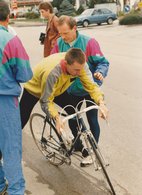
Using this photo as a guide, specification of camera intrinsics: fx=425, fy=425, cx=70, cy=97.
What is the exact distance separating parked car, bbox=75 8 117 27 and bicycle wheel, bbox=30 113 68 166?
1101 inches

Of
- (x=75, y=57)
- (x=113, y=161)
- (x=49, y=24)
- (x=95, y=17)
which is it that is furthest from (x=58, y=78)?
(x=95, y=17)

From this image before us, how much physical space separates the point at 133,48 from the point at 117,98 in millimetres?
8208

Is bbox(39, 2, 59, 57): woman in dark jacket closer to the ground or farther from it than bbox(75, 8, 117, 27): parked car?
farther from it

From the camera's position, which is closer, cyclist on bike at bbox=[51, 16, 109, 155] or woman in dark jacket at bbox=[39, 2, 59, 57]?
cyclist on bike at bbox=[51, 16, 109, 155]

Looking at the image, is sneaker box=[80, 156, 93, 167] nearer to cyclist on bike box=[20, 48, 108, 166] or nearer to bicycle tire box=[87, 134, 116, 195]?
bicycle tire box=[87, 134, 116, 195]

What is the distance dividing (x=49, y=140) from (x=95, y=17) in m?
29.2

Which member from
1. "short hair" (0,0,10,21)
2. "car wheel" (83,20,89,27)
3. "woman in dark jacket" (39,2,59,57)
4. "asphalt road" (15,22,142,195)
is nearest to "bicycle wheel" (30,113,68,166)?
"asphalt road" (15,22,142,195)

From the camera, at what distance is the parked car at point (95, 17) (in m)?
32.8

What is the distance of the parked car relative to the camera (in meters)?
32.8

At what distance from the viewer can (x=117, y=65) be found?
12031 mm

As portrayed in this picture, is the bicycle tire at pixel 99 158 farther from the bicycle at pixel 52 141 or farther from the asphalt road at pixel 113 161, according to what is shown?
the asphalt road at pixel 113 161

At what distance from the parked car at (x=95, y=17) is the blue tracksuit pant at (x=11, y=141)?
29256mm

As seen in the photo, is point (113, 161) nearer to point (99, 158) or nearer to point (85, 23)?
point (99, 158)

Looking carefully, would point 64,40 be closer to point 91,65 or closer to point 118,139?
point 91,65
